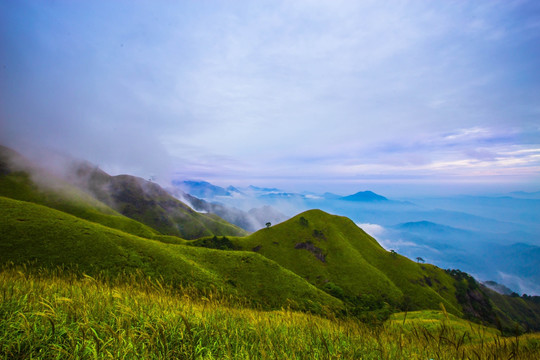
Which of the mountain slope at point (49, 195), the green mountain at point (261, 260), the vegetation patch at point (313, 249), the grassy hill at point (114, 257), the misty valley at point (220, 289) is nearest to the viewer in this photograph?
the misty valley at point (220, 289)

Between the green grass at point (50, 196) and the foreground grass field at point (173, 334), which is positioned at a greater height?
the foreground grass field at point (173, 334)

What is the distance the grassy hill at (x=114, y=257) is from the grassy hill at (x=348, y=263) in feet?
177

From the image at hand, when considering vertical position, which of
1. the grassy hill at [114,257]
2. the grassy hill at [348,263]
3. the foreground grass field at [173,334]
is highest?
the foreground grass field at [173,334]

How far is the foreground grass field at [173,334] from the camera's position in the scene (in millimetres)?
4445

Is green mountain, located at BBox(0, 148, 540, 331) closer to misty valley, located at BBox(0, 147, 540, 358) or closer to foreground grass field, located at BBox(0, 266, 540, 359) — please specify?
misty valley, located at BBox(0, 147, 540, 358)

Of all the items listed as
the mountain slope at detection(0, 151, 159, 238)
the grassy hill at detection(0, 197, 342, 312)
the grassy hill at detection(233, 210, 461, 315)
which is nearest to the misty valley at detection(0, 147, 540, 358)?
the grassy hill at detection(0, 197, 342, 312)

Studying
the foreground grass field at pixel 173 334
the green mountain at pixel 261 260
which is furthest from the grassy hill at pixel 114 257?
the foreground grass field at pixel 173 334

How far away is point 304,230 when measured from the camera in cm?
14012

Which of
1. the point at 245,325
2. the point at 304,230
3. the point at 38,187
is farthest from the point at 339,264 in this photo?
the point at 38,187

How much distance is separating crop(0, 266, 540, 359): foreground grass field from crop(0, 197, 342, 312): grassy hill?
83.9 feet

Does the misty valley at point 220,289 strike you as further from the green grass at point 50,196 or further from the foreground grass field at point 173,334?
the green grass at point 50,196

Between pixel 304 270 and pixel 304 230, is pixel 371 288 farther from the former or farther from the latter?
pixel 304 230

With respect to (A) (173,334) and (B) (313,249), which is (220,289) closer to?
(A) (173,334)

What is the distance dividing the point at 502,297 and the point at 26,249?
278 m
